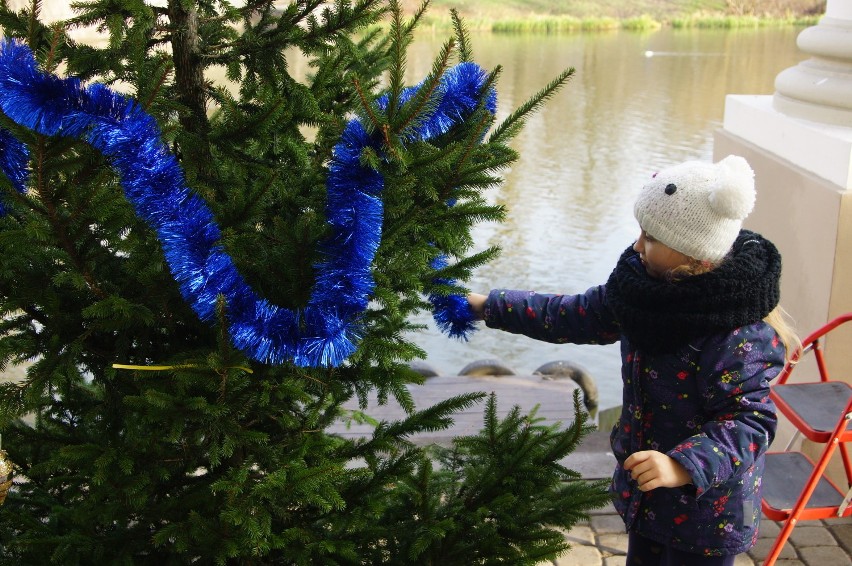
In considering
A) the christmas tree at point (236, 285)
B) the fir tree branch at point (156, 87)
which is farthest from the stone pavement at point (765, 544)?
the fir tree branch at point (156, 87)

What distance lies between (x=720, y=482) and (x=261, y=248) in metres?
1.20

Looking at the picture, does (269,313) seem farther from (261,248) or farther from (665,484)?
(665,484)

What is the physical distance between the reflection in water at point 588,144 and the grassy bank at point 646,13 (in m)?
0.84

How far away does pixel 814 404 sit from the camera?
3041 mm

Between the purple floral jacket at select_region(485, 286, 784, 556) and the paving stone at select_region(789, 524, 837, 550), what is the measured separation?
120cm

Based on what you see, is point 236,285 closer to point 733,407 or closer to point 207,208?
point 207,208

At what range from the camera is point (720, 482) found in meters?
2.16

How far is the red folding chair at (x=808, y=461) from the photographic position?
272 cm

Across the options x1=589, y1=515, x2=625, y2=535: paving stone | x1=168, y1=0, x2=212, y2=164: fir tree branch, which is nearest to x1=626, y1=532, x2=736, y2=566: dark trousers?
x1=589, y1=515, x2=625, y2=535: paving stone

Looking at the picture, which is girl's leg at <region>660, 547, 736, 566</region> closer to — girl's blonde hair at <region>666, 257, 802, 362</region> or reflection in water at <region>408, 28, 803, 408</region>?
girl's blonde hair at <region>666, 257, 802, 362</region>

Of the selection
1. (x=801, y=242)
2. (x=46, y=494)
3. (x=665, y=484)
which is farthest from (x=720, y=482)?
(x=801, y=242)

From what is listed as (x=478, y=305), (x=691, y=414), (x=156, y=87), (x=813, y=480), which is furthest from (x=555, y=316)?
(x=156, y=87)

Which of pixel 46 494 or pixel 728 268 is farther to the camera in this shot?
pixel 728 268

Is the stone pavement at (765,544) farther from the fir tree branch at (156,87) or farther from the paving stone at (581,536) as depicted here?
the fir tree branch at (156,87)
